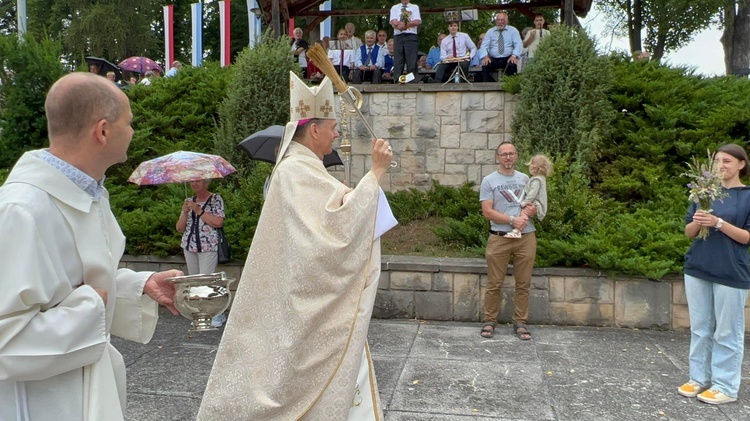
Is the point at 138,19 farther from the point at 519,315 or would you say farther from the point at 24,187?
the point at 24,187

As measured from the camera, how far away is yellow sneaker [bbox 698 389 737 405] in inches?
181

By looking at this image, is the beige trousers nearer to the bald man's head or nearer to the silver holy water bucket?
the silver holy water bucket

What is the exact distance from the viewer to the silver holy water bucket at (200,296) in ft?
7.09

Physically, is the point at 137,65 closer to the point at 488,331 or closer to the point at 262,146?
the point at 262,146

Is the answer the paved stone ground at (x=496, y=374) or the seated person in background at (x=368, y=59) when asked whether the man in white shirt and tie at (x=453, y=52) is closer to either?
the seated person in background at (x=368, y=59)

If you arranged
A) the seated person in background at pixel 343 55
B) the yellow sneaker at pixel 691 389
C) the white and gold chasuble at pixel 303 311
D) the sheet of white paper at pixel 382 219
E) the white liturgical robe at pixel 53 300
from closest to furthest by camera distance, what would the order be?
the white liturgical robe at pixel 53 300 < the white and gold chasuble at pixel 303 311 < the sheet of white paper at pixel 382 219 < the yellow sneaker at pixel 691 389 < the seated person in background at pixel 343 55

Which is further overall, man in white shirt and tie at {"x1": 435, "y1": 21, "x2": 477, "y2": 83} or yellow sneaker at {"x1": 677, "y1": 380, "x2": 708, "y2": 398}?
man in white shirt and tie at {"x1": 435, "y1": 21, "x2": 477, "y2": 83}

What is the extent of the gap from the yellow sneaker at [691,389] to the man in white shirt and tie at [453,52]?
25.5 ft

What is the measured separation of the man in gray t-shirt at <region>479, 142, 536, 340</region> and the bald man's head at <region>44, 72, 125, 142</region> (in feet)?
16.9

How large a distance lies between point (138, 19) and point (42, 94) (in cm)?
1793

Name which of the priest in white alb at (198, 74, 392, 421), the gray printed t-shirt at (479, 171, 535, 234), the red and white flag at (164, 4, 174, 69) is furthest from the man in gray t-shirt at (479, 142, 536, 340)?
the red and white flag at (164, 4, 174, 69)

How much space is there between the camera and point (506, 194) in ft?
21.5

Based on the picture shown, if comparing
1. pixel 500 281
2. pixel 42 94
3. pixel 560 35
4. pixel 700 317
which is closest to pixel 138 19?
pixel 42 94

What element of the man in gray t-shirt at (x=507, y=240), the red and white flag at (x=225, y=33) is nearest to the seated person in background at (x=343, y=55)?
the red and white flag at (x=225, y=33)
